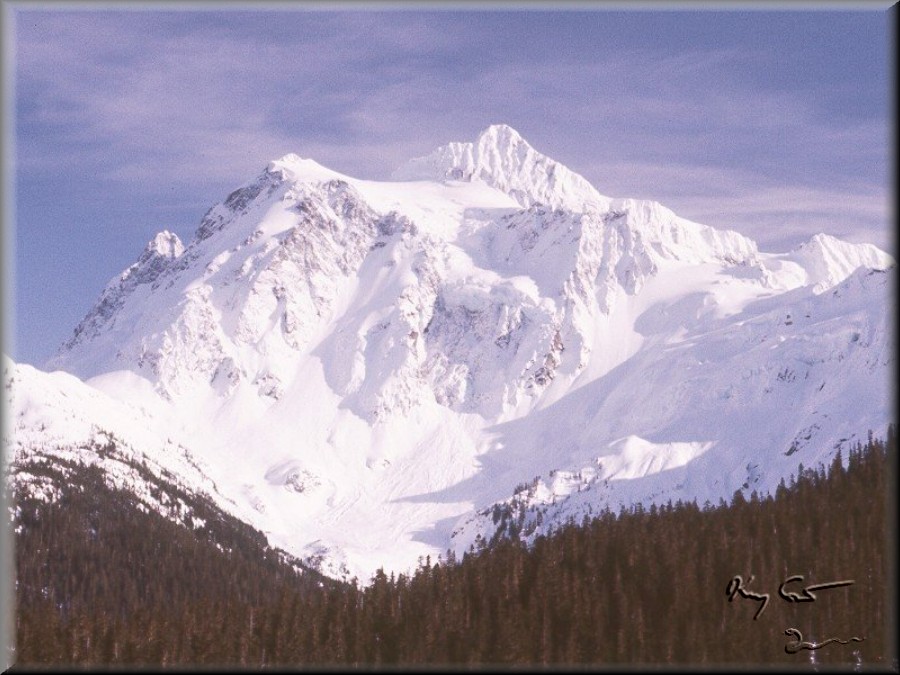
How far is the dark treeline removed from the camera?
420 ft

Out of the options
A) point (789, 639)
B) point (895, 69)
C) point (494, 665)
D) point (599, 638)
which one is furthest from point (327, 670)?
point (895, 69)

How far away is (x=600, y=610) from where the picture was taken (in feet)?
481

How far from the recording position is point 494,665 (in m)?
144

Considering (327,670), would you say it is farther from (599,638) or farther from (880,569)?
(880,569)

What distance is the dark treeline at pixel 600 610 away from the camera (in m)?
128

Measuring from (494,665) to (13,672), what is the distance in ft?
163

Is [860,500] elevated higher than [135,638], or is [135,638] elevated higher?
[860,500]

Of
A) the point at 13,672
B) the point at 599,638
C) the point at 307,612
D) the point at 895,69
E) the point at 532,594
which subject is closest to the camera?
the point at 895,69

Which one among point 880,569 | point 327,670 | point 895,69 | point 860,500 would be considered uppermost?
point 895,69
